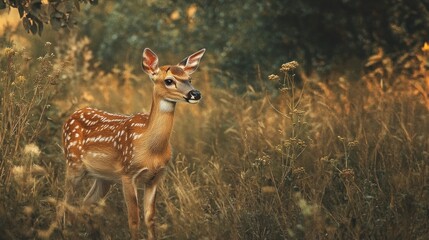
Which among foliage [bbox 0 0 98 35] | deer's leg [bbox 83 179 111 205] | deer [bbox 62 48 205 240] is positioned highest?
foliage [bbox 0 0 98 35]

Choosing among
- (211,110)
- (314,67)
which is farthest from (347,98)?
(314,67)

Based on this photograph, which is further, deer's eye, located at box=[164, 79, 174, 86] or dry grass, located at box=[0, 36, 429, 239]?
deer's eye, located at box=[164, 79, 174, 86]

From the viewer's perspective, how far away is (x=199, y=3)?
1244 cm

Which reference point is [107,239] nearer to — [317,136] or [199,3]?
[317,136]

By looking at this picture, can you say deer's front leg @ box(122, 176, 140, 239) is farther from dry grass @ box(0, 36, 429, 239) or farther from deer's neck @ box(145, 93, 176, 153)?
deer's neck @ box(145, 93, 176, 153)

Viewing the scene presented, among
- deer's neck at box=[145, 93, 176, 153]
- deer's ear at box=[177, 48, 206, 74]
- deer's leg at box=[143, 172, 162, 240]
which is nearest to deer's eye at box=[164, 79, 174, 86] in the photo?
deer's neck at box=[145, 93, 176, 153]

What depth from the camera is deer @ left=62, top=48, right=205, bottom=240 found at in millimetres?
6543

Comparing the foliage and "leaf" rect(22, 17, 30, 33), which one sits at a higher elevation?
the foliage

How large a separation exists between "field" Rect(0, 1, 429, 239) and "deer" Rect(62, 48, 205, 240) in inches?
7.1

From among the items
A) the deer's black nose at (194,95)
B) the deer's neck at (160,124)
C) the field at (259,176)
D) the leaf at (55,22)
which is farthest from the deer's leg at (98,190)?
the deer's black nose at (194,95)

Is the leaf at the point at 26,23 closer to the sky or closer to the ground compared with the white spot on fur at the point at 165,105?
closer to the sky

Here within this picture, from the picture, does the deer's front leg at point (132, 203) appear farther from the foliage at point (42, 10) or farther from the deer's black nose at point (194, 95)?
the foliage at point (42, 10)

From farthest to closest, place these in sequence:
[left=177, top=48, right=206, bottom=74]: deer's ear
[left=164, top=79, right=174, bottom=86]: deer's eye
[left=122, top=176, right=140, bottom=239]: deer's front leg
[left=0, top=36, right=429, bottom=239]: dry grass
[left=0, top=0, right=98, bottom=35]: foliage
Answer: [left=0, top=0, right=98, bottom=35]: foliage, [left=177, top=48, right=206, bottom=74]: deer's ear, [left=122, top=176, right=140, bottom=239]: deer's front leg, [left=164, top=79, right=174, bottom=86]: deer's eye, [left=0, top=36, right=429, bottom=239]: dry grass

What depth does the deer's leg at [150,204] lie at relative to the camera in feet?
21.9
